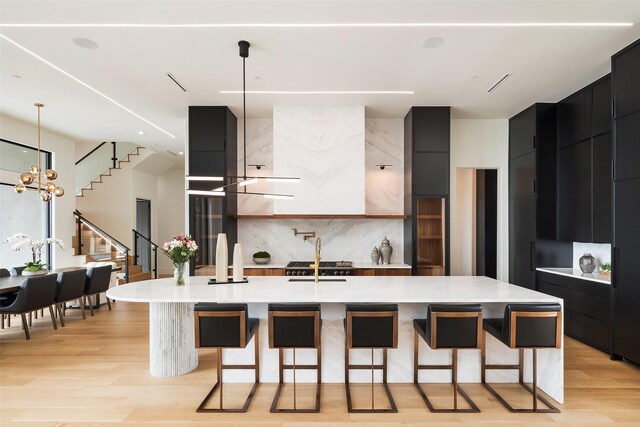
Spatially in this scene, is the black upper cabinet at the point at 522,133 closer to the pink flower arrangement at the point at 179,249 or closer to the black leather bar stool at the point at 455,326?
the black leather bar stool at the point at 455,326

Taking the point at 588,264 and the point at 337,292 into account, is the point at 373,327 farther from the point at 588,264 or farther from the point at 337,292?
the point at 588,264

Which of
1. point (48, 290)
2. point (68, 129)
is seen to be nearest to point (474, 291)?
point (48, 290)

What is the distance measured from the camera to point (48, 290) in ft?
14.9

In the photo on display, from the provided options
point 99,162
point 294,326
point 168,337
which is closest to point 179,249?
point 168,337

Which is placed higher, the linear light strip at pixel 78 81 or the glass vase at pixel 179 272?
the linear light strip at pixel 78 81

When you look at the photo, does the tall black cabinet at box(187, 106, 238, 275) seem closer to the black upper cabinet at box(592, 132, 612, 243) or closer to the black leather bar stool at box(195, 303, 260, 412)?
the black leather bar stool at box(195, 303, 260, 412)

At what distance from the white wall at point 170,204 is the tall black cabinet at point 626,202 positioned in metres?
9.88

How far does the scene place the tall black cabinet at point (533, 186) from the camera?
4758 millimetres

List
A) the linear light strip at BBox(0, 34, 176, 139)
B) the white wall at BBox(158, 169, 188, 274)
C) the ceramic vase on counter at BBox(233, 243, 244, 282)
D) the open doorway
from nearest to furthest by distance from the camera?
the linear light strip at BBox(0, 34, 176, 139)
the ceramic vase on counter at BBox(233, 243, 244, 282)
the open doorway
the white wall at BBox(158, 169, 188, 274)

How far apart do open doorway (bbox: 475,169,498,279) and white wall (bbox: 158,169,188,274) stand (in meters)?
8.06

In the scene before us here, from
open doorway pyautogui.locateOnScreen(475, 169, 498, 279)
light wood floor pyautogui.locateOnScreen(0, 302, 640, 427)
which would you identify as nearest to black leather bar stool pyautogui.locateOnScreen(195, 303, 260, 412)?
light wood floor pyautogui.locateOnScreen(0, 302, 640, 427)

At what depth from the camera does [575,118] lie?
4430mm

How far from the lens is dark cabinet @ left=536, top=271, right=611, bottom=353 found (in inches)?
147

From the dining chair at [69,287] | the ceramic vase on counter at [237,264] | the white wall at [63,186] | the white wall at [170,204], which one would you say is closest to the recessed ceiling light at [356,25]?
the ceramic vase on counter at [237,264]
